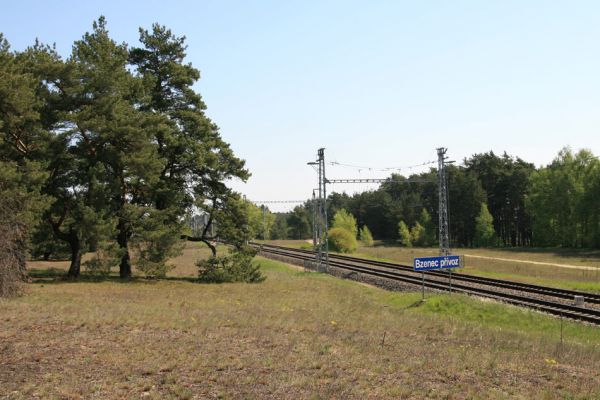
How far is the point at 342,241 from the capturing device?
237 ft

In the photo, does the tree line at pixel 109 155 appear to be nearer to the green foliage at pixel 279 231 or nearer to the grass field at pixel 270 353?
the grass field at pixel 270 353

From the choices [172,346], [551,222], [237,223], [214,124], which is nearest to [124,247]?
[237,223]

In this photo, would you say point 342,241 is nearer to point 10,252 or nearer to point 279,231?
point 10,252

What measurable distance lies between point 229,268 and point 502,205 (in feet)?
276

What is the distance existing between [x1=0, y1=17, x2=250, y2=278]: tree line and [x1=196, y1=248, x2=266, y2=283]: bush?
1.30 m

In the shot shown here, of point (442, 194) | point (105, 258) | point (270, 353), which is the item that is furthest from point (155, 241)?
point (442, 194)

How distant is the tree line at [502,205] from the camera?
258 ft

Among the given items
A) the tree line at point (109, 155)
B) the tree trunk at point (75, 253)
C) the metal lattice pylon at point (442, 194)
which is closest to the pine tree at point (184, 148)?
the tree line at point (109, 155)

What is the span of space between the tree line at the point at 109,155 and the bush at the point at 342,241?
4147 centimetres

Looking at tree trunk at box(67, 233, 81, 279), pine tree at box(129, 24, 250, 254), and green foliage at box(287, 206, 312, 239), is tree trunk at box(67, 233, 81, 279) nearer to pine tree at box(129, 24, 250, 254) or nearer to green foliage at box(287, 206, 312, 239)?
pine tree at box(129, 24, 250, 254)

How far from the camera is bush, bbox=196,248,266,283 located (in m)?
31.1

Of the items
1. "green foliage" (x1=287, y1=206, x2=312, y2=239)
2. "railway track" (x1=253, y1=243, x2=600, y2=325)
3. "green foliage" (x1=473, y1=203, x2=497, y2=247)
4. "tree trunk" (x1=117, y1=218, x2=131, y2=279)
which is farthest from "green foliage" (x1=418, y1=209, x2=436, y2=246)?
"tree trunk" (x1=117, y1=218, x2=131, y2=279)

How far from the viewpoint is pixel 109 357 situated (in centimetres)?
1024

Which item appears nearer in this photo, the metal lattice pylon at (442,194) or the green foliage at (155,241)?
the green foliage at (155,241)
